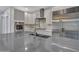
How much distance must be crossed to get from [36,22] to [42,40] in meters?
0.38

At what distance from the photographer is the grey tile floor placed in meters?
1.89

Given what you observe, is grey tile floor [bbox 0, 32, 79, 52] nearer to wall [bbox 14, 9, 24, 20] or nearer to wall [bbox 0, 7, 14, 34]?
wall [bbox 0, 7, 14, 34]

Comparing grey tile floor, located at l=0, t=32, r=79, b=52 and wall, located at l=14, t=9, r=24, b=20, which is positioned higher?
wall, located at l=14, t=9, r=24, b=20

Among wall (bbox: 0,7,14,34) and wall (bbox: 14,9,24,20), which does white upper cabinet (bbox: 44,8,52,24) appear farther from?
wall (bbox: 0,7,14,34)

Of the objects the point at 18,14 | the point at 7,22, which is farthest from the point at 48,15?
the point at 7,22

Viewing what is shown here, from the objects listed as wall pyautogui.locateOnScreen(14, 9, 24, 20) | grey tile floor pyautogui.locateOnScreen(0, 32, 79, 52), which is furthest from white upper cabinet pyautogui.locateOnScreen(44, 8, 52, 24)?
wall pyautogui.locateOnScreen(14, 9, 24, 20)

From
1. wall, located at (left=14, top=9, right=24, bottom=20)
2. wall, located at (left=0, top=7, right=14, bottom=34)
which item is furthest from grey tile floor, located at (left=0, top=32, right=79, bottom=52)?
wall, located at (left=14, top=9, right=24, bottom=20)

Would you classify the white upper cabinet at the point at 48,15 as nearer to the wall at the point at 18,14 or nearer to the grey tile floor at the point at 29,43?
the grey tile floor at the point at 29,43

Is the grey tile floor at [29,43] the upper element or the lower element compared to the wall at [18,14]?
lower

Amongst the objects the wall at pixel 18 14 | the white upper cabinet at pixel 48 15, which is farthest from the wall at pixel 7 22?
the white upper cabinet at pixel 48 15

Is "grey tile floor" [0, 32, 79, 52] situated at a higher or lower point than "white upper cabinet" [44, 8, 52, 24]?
lower

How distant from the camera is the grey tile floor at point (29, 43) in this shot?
1.89 meters

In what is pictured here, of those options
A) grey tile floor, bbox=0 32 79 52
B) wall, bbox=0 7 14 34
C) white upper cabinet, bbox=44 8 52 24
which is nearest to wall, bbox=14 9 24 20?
wall, bbox=0 7 14 34
